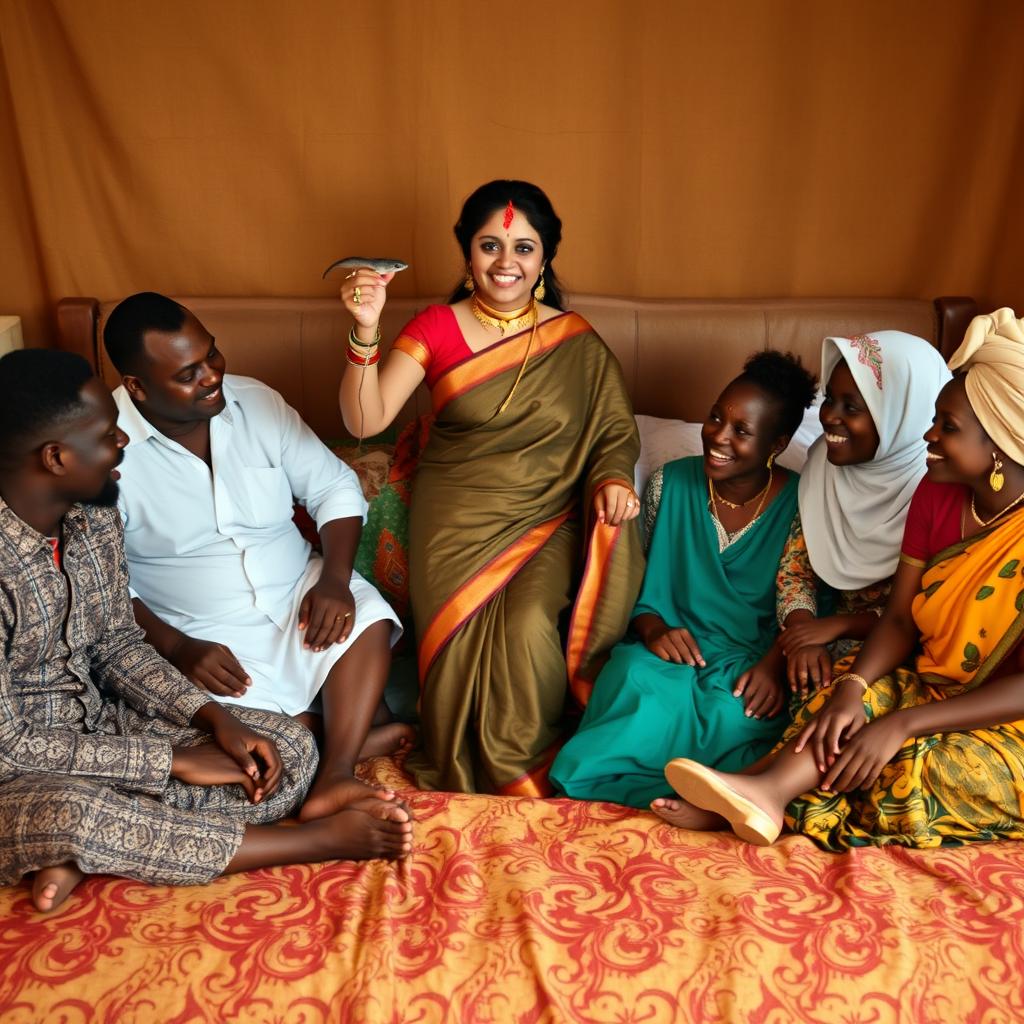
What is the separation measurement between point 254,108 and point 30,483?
161cm

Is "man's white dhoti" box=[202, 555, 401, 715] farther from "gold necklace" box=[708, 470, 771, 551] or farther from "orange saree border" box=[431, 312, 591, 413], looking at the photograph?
"gold necklace" box=[708, 470, 771, 551]

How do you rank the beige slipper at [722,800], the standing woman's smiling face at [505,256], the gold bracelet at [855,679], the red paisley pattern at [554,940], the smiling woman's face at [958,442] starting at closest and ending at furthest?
the red paisley pattern at [554,940] < the beige slipper at [722,800] < the smiling woman's face at [958,442] < the gold bracelet at [855,679] < the standing woman's smiling face at [505,256]

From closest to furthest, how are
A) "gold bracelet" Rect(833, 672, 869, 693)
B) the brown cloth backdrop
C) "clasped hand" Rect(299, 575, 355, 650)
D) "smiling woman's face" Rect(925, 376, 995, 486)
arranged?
1. "smiling woman's face" Rect(925, 376, 995, 486)
2. "gold bracelet" Rect(833, 672, 869, 693)
3. "clasped hand" Rect(299, 575, 355, 650)
4. the brown cloth backdrop

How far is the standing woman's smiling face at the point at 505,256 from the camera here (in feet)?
8.48

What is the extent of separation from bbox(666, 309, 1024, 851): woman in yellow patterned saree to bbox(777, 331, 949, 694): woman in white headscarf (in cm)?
21

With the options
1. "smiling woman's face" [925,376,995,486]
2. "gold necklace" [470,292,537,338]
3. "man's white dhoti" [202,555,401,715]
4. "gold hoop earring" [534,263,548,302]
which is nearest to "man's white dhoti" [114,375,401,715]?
"man's white dhoti" [202,555,401,715]

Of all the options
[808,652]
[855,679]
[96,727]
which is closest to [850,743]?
[855,679]

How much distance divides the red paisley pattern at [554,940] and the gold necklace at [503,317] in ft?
4.33

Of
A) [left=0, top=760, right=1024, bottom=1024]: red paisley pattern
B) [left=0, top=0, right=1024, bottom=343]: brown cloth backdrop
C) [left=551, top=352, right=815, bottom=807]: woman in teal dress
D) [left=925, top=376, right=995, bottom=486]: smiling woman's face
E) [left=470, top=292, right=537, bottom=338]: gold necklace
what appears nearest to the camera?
[left=0, top=760, right=1024, bottom=1024]: red paisley pattern

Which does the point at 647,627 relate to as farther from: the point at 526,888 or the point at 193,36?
the point at 193,36

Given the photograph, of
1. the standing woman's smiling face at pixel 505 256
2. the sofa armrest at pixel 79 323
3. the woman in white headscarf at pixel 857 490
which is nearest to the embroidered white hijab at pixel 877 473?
the woman in white headscarf at pixel 857 490

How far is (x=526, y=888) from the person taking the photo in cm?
183

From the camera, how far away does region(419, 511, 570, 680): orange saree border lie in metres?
2.44

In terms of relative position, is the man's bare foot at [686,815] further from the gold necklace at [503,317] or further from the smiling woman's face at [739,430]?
the gold necklace at [503,317]
